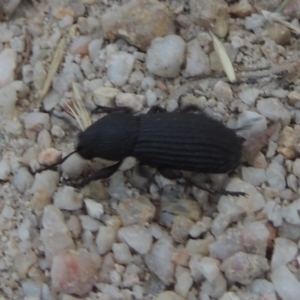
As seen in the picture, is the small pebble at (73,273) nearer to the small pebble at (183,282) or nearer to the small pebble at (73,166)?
the small pebble at (183,282)

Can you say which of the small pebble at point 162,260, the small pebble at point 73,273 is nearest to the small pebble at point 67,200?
the small pebble at point 73,273

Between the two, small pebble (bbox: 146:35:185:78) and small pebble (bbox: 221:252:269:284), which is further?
small pebble (bbox: 146:35:185:78)

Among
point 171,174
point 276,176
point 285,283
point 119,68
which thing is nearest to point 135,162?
point 171,174

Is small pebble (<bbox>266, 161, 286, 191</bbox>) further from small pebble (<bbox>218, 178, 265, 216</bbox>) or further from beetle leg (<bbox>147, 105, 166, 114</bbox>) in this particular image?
beetle leg (<bbox>147, 105, 166, 114</bbox>)

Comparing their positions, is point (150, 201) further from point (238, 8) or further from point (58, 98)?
point (238, 8)

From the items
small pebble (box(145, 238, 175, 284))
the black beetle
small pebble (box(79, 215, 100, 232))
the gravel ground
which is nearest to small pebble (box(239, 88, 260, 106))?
the gravel ground
